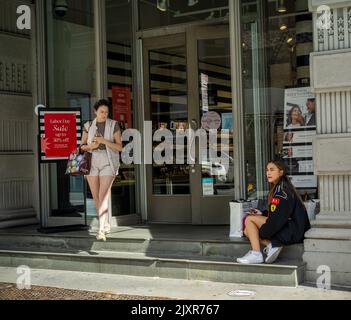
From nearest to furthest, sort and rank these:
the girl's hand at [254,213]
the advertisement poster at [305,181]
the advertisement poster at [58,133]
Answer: the girl's hand at [254,213], the advertisement poster at [305,181], the advertisement poster at [58,133]

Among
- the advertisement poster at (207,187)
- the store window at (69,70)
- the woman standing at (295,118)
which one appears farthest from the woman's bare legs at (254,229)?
the store window at (69,70)

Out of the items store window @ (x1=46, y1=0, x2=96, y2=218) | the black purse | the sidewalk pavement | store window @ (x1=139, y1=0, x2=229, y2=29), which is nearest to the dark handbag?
the black purse

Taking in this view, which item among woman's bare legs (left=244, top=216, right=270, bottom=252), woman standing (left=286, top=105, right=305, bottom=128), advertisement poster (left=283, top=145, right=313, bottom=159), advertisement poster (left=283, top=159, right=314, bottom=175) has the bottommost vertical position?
woman's bare legs (left=244, top=216, right=270, bottom=252)

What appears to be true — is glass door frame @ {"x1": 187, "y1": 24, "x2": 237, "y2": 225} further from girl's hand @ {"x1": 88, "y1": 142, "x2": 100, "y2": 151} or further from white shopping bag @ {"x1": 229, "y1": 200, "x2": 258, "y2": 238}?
girl's hand @ {"x1": 88, "y1": 142, "x2": 100, "y2": 151}

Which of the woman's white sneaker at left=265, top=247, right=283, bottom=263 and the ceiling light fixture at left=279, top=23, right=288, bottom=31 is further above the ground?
the ceiling light fixture at left=279, top=23, right=288, bottom=31

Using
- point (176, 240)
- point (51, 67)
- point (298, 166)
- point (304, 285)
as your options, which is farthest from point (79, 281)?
point (51, 67)

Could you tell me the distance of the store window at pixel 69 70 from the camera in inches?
365

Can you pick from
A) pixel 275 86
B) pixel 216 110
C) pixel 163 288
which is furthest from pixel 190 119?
pixel 163 288

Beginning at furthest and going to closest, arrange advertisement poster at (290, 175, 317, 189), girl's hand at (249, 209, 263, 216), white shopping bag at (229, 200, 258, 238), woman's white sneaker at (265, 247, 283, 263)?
advertisement poster at (290, 175, 317, 189) → white shopping bag at (229, 200, 258, 238) → girl's hand at (249, 209, 263, 216) → woman's white sneaker at (265, 247, 283, 263)

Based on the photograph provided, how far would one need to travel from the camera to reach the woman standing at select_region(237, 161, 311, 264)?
6426mm

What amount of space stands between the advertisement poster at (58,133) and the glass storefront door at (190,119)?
4.05 ft

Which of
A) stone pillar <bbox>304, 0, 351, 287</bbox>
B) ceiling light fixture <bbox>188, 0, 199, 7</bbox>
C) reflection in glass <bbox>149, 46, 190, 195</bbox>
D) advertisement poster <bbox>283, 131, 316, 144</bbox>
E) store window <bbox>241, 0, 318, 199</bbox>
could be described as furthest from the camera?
reflection in glass <bbox>149, 46, 190, 195</bbox>

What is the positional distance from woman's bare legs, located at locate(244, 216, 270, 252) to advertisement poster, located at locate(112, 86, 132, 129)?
11.0 ft

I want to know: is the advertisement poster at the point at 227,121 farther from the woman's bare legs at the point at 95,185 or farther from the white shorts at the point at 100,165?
the woman's bare legs at the point at 95,185
